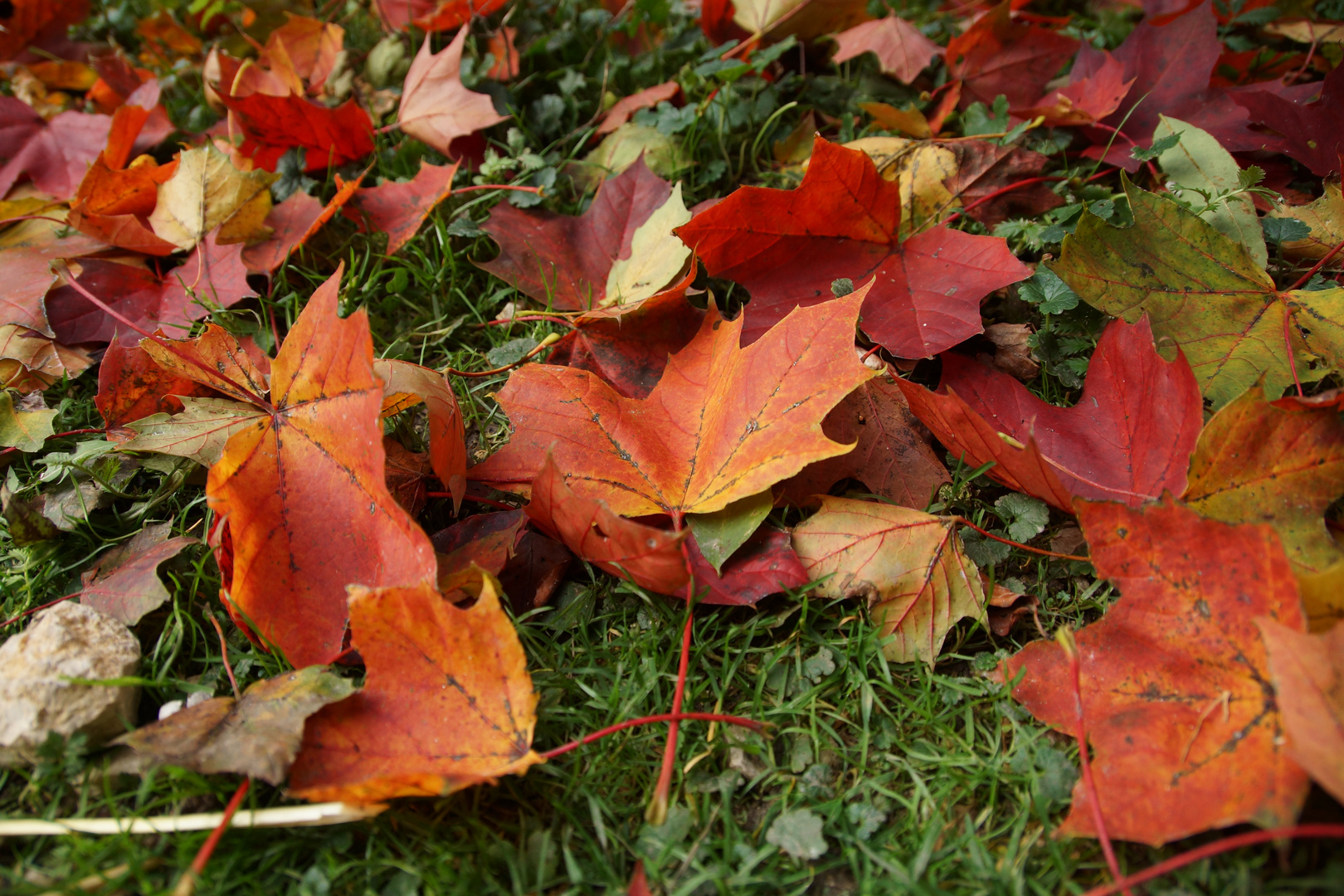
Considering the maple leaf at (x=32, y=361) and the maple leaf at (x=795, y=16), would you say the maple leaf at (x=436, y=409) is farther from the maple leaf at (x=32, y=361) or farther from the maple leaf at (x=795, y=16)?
the maple leaf at (x=795, y=16)

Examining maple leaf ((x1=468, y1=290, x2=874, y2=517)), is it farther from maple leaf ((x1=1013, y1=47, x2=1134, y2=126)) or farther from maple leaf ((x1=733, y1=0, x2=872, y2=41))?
maple leaf ((x1=733, y1=0, x2=872, y2=41))

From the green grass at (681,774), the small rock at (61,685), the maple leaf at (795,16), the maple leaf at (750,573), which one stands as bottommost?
the green grass at (681,774)

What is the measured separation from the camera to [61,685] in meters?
1.14

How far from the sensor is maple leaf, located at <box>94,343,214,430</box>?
4.99 ft

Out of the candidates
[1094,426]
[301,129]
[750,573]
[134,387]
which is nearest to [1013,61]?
[1094,426]

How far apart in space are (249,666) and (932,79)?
6.65 feet

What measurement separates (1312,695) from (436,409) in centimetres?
120

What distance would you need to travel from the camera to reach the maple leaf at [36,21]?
8.43 ft

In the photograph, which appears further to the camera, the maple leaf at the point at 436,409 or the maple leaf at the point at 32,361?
the maple leaf at the point at 32,361

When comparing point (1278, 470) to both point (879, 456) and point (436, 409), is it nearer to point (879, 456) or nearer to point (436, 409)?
point (879, 456)

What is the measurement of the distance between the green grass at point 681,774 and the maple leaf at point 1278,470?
0.83ft

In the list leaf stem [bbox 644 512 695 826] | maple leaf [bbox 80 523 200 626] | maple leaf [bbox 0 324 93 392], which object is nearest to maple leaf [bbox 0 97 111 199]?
maple leaf [bbox 0 324 93 392]

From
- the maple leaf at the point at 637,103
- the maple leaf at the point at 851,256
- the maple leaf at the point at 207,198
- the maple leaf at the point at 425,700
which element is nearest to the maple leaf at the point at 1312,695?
the maple leaf at the point at 851,256

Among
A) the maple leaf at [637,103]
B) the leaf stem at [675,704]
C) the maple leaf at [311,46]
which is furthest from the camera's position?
the maple leaf at [311,46]
